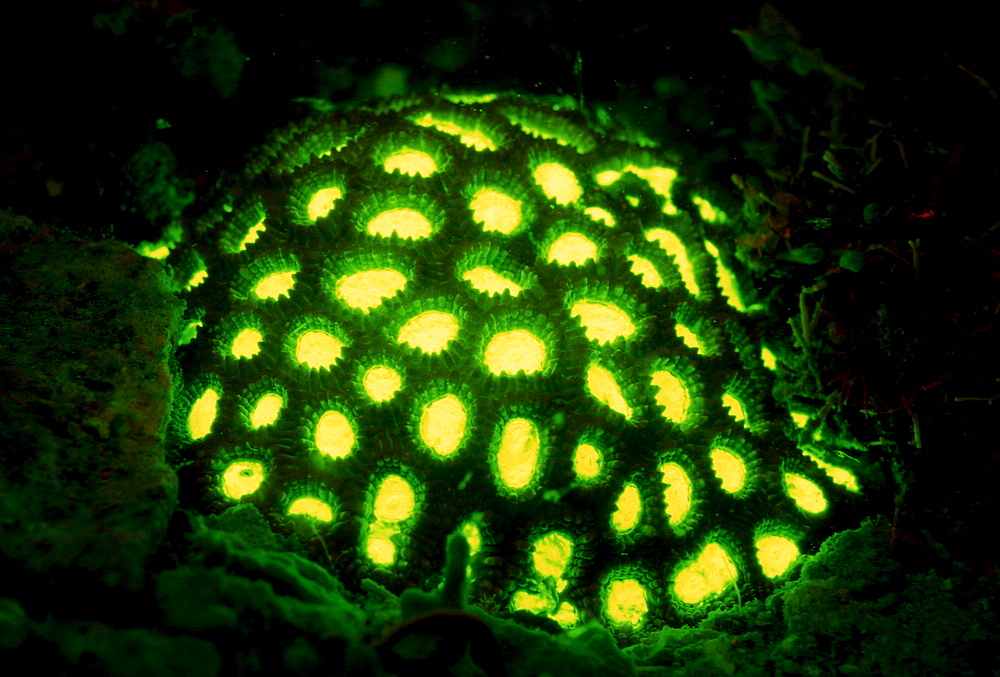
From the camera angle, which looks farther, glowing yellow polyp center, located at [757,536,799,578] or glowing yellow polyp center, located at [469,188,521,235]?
glowing yellow polyp center, located at [469,188,521,235]

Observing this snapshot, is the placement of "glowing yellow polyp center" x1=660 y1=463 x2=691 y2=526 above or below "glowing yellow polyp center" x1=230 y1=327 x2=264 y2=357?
below

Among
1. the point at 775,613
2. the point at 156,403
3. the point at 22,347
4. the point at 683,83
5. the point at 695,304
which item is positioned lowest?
the point at 775,613

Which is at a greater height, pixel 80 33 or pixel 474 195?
pixel 80 33

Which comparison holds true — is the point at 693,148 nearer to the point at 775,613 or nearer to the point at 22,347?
the point at 775,613

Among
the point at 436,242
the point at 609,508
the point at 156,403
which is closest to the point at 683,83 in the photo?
the point at 436,242

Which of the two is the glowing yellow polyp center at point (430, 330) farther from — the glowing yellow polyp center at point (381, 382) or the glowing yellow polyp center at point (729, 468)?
the glowing yellow polyp center at point (729, 468)

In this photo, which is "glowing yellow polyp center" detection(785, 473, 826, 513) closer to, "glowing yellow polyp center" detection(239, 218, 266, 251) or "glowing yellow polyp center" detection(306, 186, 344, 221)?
"glowing yellow polyp center" detection(306, 186, 344, 221)

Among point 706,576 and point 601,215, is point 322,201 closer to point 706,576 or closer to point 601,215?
point 601,215

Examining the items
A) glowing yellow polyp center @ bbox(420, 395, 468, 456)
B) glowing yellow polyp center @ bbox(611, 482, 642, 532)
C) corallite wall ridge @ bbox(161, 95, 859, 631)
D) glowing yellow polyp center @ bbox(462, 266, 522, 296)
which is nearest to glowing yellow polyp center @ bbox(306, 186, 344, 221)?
corallite wall ridge @ bbox(161, 95, 859, 631)
